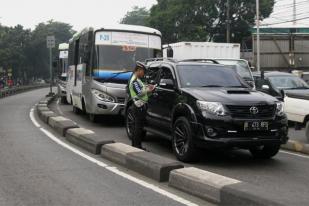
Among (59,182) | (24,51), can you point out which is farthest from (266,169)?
(24,51)

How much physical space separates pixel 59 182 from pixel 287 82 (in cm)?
1165

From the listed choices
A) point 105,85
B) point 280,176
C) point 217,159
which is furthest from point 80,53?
point 280,176

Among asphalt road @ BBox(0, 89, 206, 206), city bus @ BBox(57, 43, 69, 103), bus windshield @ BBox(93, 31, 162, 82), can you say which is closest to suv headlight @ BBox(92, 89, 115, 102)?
bus windshield @ BBox(93, 31, 162, 82)

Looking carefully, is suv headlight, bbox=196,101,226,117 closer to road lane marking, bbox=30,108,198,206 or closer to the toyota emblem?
the toyota emblem

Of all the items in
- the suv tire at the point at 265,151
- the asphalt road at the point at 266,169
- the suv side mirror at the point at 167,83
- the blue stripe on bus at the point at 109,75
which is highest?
the blue stripe on bus at the point at 109,75

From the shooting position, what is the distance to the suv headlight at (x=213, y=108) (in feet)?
29.5

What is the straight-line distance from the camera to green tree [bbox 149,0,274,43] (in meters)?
57.2

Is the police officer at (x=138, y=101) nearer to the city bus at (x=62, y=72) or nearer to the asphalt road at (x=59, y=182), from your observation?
the asphalt road at (x=59, y=182)

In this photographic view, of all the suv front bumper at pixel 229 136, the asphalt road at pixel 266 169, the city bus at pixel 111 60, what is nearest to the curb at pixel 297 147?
the asphalt road at pixel 266 169

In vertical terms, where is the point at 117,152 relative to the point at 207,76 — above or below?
below

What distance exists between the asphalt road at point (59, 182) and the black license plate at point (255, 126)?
2326 mm

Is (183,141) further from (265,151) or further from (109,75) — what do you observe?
(109,75)

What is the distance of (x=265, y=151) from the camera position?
10008 mm

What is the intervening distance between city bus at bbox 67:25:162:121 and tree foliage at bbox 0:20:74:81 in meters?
72.2
